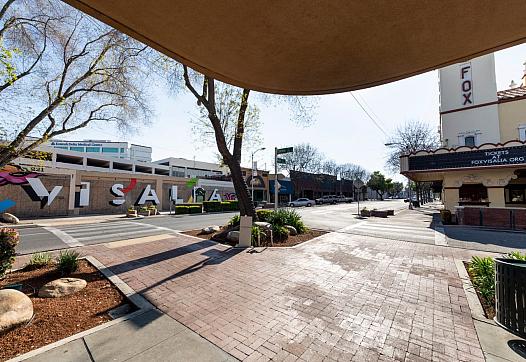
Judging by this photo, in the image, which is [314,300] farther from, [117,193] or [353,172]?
[353,172]

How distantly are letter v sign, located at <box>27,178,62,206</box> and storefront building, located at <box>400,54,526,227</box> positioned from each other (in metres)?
30.2

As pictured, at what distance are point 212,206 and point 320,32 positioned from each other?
2827cm

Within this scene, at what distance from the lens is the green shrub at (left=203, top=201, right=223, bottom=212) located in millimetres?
28500

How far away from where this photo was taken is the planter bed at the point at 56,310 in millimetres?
3229

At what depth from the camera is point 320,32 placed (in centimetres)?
179

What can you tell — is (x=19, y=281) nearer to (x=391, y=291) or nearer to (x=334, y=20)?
(x=334, y=20)

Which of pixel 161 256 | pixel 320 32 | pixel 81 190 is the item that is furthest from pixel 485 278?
pixel 81 190

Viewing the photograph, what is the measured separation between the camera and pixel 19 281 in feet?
17.2

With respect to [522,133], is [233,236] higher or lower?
lower

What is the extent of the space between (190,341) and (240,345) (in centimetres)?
70

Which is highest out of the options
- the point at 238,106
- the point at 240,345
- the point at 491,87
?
the point at 491,87

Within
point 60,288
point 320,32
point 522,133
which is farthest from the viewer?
point 522,133

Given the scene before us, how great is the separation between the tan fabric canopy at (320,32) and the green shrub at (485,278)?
471 centimetres

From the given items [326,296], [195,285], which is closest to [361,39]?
[326,296]
